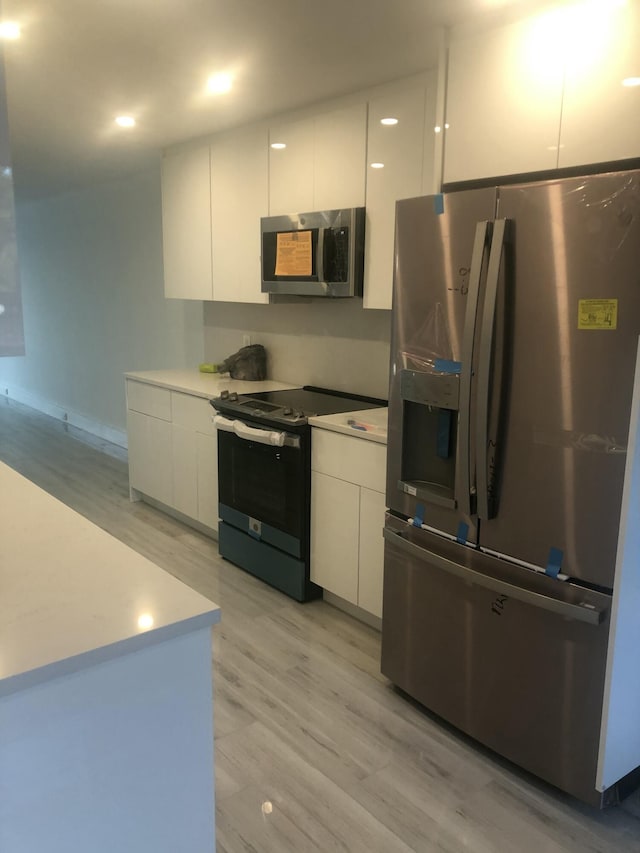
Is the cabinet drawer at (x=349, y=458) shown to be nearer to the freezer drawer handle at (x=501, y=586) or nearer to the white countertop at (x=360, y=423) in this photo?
the white countertop at (x=360, y=423)

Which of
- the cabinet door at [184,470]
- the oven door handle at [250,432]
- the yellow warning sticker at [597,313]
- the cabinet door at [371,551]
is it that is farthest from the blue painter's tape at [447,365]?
the cabinet door at [184,470]

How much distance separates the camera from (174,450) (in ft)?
13.8

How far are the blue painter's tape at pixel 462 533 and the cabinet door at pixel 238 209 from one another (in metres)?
2.06

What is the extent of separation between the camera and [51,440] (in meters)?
6.65

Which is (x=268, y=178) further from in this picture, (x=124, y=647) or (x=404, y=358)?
(x=124, y=647)

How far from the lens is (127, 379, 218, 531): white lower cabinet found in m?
3.91

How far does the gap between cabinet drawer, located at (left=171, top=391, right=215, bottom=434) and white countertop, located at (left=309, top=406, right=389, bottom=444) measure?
0.96m

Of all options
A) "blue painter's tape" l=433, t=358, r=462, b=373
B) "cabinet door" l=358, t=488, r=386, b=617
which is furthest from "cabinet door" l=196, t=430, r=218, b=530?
"blue painter's tape" l=433, t=358, r=462, b=373

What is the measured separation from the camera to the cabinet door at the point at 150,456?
4305 millimetres

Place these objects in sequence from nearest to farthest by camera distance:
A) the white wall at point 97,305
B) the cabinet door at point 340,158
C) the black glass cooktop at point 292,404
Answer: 1. the cabinet door at point 340,158
2. the black glass cooktop at point 292,404
3. the white wall at point 97,305

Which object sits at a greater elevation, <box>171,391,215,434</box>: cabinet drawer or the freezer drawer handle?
<box>171,391,215,434</box>: cabinet drawer

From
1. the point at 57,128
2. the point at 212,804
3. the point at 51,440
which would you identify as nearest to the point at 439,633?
the point at 212,804

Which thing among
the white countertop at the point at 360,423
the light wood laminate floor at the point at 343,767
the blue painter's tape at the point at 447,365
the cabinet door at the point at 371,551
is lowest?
the light wood laminate floor at the point at 343,767

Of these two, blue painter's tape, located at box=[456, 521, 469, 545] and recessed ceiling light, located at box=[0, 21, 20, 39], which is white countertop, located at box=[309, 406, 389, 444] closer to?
blue painter's tape, located at box=[456, 521, 469, 545]
